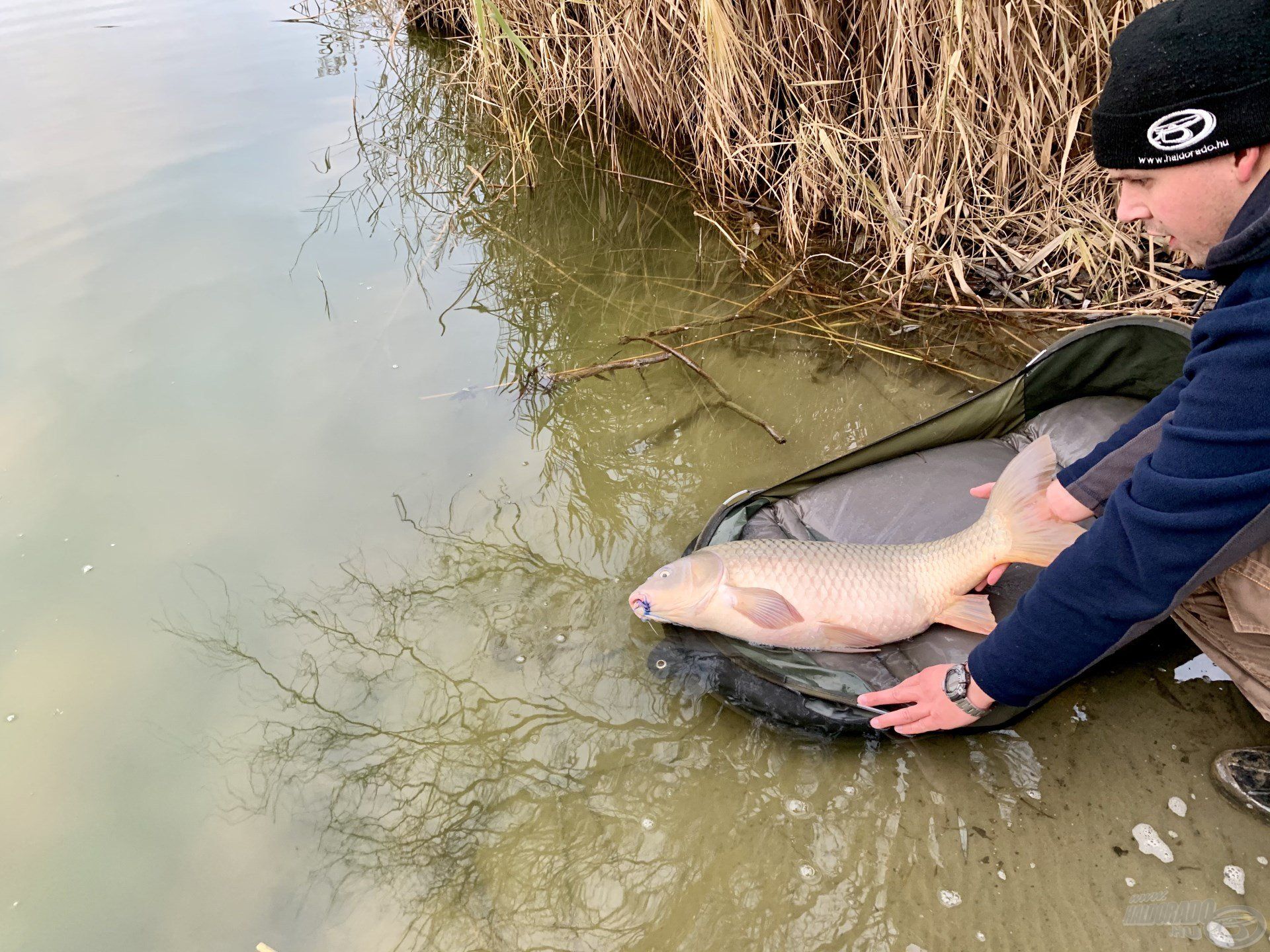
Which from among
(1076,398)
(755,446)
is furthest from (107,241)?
(1076,398)

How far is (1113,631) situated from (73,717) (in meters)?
2.32

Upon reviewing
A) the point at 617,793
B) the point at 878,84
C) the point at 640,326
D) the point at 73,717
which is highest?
the point at 878,84

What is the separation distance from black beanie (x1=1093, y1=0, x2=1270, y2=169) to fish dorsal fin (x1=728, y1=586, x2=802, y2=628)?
1055 mm

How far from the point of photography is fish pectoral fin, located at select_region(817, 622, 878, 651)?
1.84 meters

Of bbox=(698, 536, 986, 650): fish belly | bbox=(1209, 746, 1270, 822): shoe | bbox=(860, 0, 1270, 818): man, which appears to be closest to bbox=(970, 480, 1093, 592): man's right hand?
bbox=(698, 536, 986, 650): fish belly

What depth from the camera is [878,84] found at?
3.53 meters

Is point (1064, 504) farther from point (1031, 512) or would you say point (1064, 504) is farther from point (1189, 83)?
point (1189, 83)

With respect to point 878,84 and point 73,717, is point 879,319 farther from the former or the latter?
point 73,717

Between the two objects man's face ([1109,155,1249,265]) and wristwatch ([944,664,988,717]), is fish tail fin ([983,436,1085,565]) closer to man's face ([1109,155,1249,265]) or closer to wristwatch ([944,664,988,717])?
wristwatch ([944,664,988,717])

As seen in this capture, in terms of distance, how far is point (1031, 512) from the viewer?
1781 mm

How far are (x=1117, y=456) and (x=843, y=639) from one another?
698mm

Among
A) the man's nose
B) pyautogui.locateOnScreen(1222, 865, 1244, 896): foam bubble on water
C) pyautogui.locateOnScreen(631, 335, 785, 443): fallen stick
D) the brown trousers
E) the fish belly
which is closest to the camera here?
the man's nose

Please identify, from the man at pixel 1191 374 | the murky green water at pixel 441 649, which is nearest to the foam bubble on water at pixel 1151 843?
the murky green water at pixel 441 649

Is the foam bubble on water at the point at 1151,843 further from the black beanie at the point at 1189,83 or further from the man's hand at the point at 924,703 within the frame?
the black beanie at the point at 1189,83
